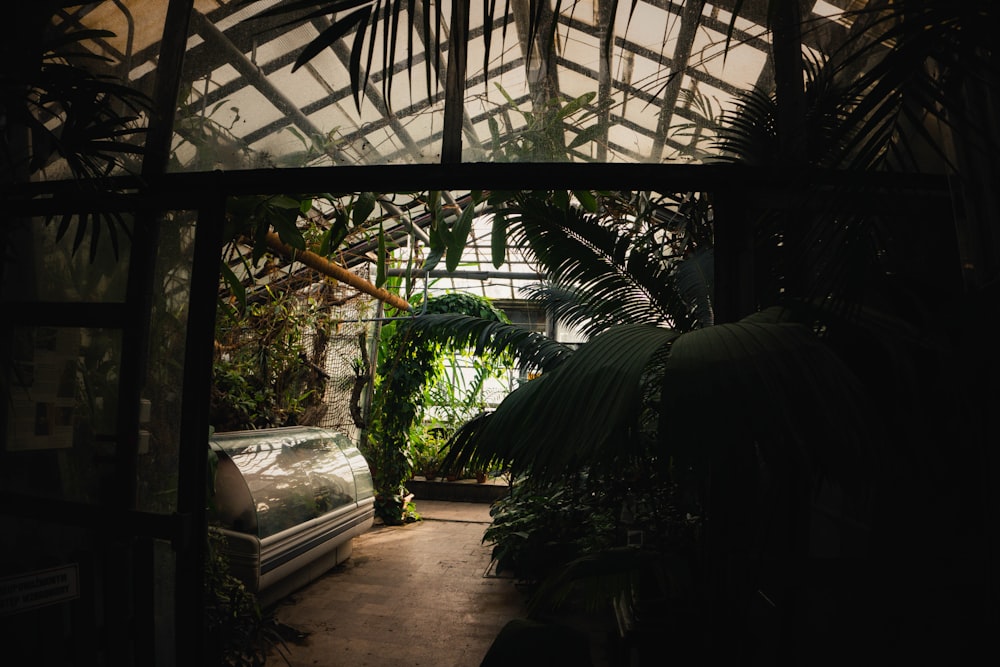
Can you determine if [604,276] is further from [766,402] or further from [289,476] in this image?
[289,476]

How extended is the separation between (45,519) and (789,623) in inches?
81.3

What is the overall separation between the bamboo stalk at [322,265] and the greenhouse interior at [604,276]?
64cm

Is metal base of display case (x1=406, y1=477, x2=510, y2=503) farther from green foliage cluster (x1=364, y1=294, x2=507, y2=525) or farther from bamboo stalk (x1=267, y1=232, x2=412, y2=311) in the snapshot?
bamboo stalk (x1=267, y1=232, x2=412, y2=311)

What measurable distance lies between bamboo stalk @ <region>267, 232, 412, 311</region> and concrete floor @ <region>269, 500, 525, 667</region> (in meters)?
2.01

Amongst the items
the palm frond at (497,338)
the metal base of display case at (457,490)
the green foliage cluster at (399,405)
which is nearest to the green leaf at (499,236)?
the palm frond at (497,338)

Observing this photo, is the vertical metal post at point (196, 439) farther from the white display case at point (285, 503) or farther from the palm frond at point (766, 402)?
the palm frond at point (766, 402)

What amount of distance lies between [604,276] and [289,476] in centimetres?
242

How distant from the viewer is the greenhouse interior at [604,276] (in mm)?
919

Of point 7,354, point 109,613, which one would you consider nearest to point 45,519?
point 109,613

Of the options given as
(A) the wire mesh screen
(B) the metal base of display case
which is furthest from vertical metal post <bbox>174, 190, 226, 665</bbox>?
(B) the metal base of display case

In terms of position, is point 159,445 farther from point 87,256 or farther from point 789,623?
point 789,623

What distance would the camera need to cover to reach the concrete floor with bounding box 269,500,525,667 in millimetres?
3082

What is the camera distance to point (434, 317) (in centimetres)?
291

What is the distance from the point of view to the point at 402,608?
376 cm
